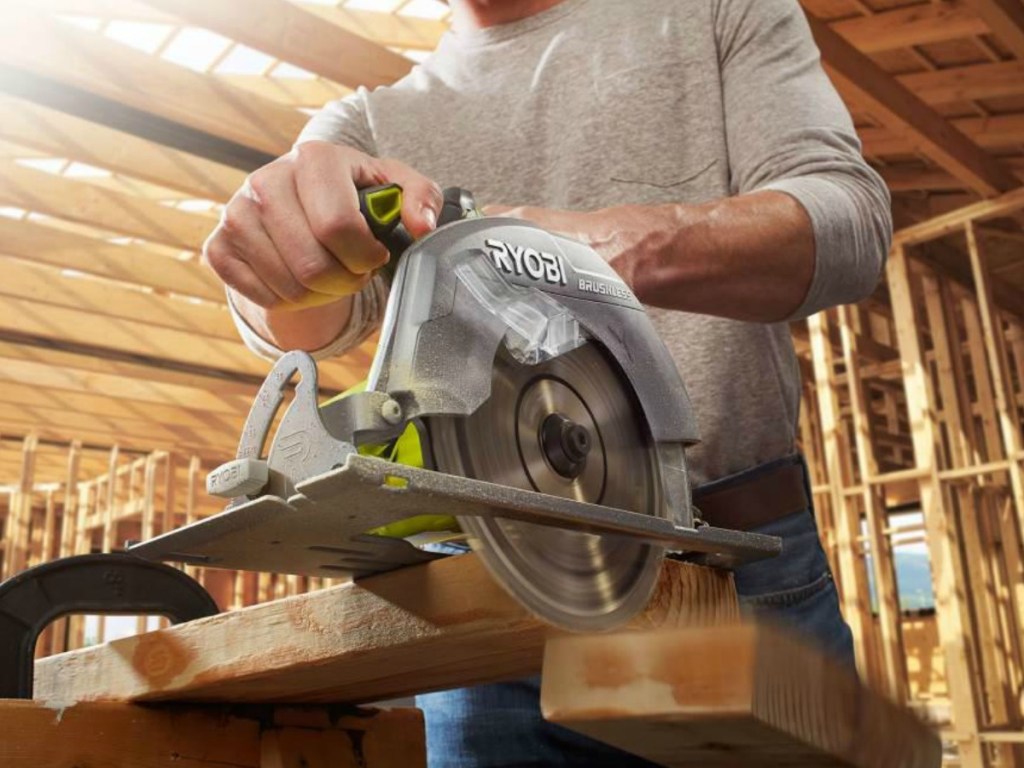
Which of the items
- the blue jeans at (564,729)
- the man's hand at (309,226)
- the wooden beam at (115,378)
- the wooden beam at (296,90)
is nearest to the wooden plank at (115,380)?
the wooden beam at (115,378)

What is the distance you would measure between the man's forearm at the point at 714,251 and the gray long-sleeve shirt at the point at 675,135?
0.04m

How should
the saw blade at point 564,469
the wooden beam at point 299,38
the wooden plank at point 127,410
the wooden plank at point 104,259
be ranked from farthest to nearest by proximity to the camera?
1. the wooden plank at point 127,410
2. the wooden plank at point 104,259
3. the wooden beam at point 299,38
4. the saw blade at point 564,469

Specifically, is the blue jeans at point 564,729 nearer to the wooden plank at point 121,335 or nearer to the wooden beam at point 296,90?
the wooden plank at point 121,335

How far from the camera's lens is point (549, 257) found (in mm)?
952

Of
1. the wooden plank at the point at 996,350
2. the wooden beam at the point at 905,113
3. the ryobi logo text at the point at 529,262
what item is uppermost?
the wooden beam at the point at 905,113

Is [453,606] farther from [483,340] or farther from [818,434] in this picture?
[818,434]

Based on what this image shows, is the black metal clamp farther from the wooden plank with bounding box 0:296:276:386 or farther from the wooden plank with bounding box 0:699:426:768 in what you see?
the wooden plank with bounding box 0:296:276:386

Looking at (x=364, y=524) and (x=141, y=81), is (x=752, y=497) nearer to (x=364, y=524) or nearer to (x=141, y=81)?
(x=364, y=524)

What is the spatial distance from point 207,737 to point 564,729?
0.49 m

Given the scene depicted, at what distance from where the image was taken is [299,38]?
13.2 ft

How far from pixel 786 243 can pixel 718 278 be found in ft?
0.32

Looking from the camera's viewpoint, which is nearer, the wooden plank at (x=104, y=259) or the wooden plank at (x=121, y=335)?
the wooden plank at (x=104, y=259)

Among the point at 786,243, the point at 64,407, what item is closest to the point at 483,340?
the point at 786,243

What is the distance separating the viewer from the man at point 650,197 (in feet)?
3.53
